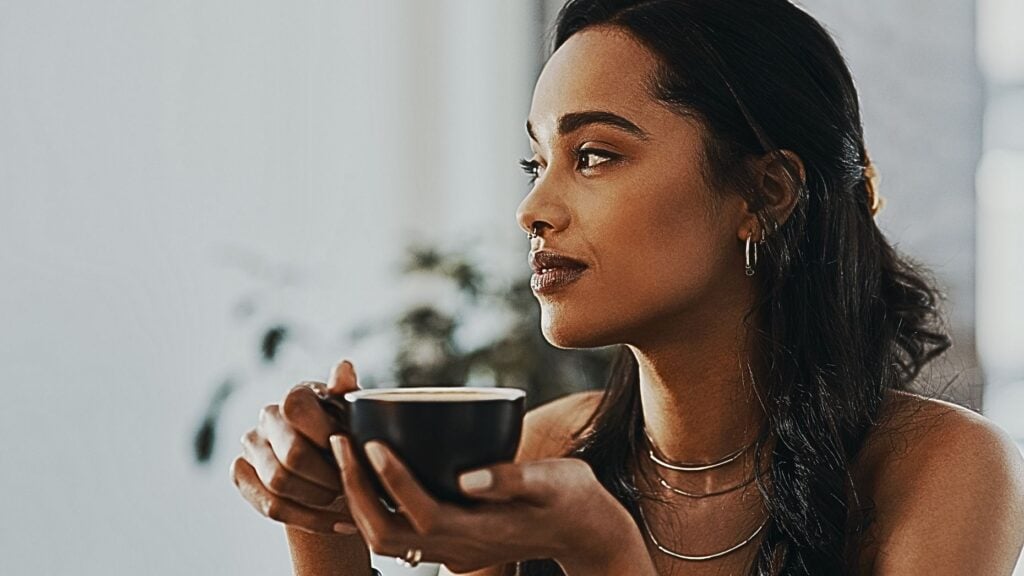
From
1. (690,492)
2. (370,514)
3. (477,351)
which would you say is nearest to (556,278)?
(690,492)

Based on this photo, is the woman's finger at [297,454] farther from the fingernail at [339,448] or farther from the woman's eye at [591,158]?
the woman's eye at [591,158]

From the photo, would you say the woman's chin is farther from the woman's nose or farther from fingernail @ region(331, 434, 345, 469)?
fingernail @ region(331, 434, 345, 469)

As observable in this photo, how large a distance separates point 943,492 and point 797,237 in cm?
32

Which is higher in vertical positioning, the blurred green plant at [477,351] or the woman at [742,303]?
the woman at [742,303]

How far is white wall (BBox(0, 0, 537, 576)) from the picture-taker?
1.96m

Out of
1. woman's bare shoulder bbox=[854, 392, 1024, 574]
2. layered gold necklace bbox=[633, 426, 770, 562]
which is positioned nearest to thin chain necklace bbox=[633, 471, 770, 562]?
layered gold necklace bbox=[633, 426, 770, 562]

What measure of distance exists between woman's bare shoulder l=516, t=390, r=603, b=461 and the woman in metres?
0.14

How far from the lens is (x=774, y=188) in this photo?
134cm

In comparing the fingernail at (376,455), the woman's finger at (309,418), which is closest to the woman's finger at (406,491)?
the fingernail at (376,455)

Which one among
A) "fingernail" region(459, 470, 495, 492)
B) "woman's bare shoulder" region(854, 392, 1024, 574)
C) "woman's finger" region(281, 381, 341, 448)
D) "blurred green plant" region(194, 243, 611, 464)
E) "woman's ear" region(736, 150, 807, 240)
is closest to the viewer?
"fingernail" region(459, 470, 495, 492)

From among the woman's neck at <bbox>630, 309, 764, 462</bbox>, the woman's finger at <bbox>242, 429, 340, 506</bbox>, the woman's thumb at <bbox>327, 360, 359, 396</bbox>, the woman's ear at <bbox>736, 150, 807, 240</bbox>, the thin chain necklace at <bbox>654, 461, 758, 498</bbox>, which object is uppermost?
the woman's ear at <bbox>736, 150, 807, 240</bbox>

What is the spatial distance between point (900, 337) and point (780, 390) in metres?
0.22

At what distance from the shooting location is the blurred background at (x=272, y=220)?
1.99 meters

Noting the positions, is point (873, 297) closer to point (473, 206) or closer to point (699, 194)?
point (699, 194)
